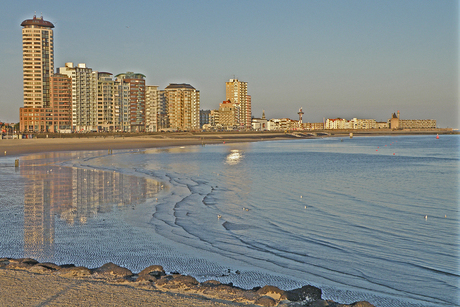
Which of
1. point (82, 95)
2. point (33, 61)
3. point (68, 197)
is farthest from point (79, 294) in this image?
point (33, 61)

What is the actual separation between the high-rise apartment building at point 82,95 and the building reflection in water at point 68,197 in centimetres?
17396

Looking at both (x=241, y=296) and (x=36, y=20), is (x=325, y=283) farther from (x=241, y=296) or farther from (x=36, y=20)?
(x=36, y=20)

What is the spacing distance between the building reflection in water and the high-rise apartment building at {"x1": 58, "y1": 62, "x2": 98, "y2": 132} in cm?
17396

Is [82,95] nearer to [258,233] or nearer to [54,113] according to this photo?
[54,113]

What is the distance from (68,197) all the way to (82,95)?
187 metres

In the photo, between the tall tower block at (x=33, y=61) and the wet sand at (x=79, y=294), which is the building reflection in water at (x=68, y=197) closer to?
the wet sand at (x=79, y=294)

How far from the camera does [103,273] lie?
860cm

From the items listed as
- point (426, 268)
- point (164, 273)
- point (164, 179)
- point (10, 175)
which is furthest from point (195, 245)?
point (10, 175)

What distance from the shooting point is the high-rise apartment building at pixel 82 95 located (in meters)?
193

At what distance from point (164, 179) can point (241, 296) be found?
804 inches

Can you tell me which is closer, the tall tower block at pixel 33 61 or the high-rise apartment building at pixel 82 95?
the tall tower block at pixel 33 61

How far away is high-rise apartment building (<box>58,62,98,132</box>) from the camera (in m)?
193

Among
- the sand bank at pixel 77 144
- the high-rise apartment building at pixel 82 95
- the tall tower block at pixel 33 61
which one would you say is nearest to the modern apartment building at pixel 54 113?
the high-rise apartment building at pixel 82 95

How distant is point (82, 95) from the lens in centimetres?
19338
